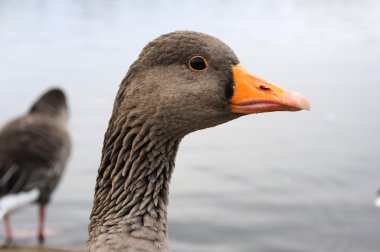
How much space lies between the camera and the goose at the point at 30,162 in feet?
30.2

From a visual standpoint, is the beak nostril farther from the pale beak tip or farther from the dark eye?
the dark eye

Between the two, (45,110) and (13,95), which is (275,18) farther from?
(45,110)

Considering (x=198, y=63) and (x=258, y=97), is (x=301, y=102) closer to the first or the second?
(x=258, y=97)

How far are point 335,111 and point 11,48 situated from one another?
12.5 m

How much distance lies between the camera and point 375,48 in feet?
67.7

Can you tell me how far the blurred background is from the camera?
9641mm

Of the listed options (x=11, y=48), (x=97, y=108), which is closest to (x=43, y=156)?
(x=97, y=108)

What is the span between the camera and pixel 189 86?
143 inches

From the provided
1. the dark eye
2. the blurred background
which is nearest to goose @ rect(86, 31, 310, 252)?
the dark eye

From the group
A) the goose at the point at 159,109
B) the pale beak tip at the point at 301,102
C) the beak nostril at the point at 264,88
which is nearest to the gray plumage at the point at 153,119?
the goose at the point at 159,109

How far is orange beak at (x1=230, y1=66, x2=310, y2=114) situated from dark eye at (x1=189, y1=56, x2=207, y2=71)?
18 cm

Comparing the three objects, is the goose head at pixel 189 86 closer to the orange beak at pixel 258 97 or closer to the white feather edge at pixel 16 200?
the orange beak at pixel 258 97

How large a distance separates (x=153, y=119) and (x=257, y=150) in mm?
8900

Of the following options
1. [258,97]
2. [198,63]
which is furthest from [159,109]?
[258,97]
